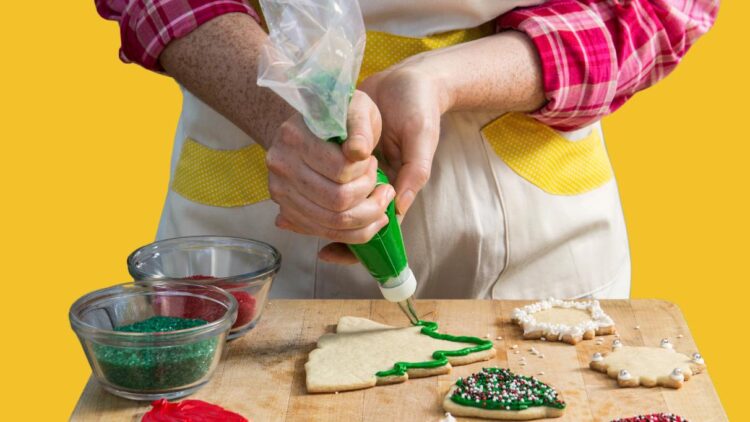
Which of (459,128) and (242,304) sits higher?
(459,128)

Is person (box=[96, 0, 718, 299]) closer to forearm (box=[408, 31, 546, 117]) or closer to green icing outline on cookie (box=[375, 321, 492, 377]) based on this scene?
forearm (box=[408, 31, 546, 117])

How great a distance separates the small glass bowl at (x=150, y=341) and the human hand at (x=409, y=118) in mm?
361

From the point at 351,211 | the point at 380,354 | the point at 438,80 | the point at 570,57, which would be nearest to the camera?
the point at 351,211

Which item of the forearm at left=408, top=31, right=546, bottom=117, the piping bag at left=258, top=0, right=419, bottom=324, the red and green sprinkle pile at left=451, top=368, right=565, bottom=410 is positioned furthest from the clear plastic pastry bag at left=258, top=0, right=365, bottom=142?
the red and green sprinkle pile at left=451, top=368, right=565, bottom=410

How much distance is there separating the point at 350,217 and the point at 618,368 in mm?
504

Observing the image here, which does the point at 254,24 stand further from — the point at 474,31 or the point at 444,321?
the point at 444,321

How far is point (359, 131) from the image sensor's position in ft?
6.48

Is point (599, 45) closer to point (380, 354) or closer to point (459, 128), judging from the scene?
point (459, 128)

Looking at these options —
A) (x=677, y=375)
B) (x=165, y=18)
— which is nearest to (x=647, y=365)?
(x=677, y=375)

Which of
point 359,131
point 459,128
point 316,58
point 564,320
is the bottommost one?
point 564,320

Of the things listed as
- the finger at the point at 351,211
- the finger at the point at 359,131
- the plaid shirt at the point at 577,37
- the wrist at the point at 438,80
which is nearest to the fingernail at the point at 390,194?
the finger at the point at 351,211

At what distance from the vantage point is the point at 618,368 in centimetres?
209

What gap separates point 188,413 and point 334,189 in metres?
0.41

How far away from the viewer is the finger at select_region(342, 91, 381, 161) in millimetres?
1964
